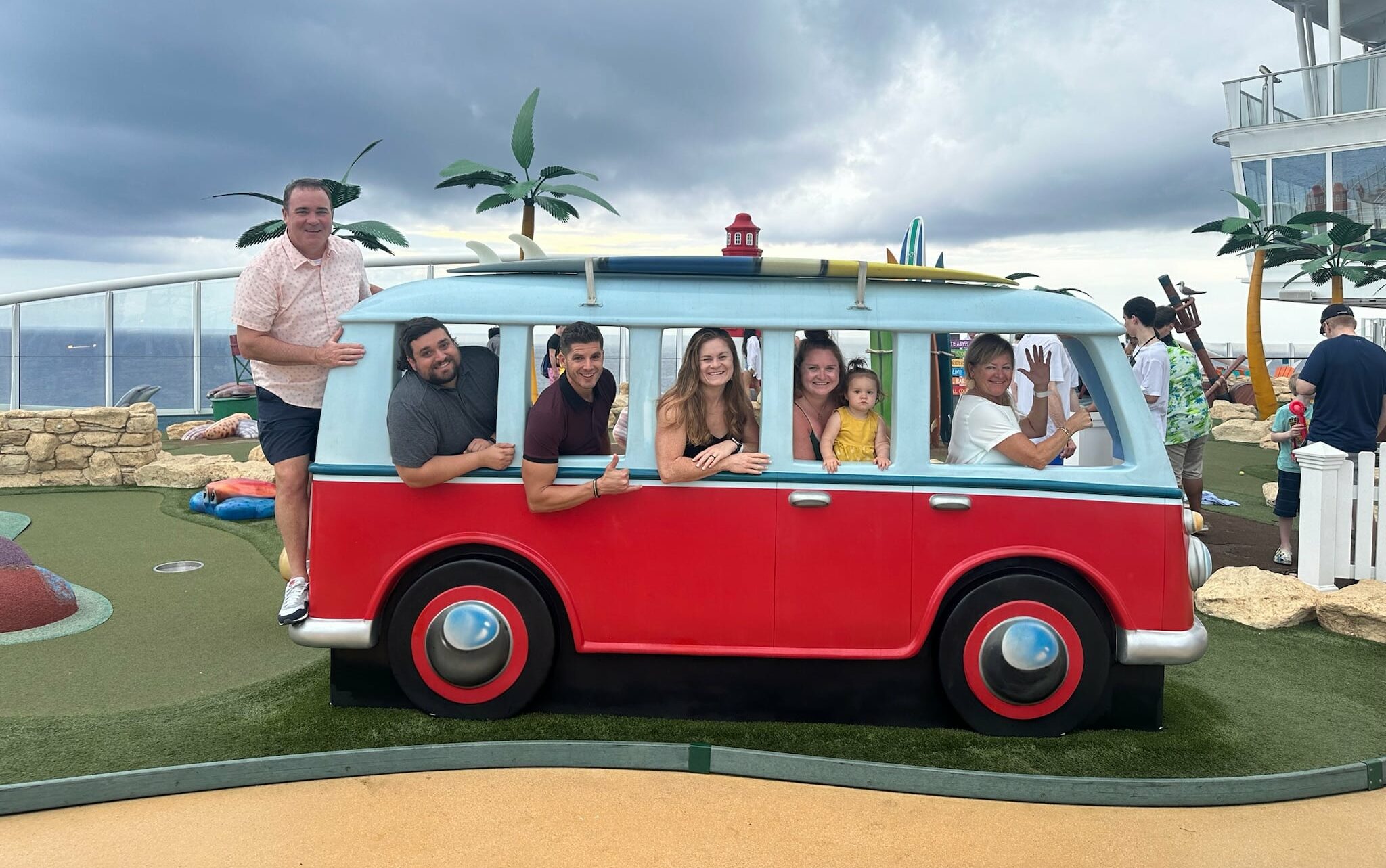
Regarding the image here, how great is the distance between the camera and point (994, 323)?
4.03 metres

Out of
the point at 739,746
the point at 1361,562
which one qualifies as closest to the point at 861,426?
the point at 739,746

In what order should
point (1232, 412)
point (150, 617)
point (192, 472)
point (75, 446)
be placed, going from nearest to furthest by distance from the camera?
point (150, 617), point (192, 472), point (75, 446), point (1232, 412)

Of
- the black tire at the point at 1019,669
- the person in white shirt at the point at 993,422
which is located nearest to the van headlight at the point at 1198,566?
the black tire at the point at 1019,669

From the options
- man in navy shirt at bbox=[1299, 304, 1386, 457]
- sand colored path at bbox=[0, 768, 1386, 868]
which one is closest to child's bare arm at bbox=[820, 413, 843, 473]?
sand colored path at bbox=[0, 768, 1386, 868]

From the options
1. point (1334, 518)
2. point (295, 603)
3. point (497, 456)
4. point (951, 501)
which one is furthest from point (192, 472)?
point (1334, 518)

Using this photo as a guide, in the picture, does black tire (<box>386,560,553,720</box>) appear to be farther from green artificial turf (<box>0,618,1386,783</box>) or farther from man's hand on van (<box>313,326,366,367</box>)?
man's hand on van (<box>313,326,366,367</box>)

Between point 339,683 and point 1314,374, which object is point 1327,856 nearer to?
point 339,683

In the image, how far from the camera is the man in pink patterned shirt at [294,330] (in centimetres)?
441

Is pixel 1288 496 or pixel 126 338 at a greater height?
pixel 126 338

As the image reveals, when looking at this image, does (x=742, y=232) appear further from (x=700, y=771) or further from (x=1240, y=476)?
(x=700, y=771)

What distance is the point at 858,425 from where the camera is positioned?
427 cm

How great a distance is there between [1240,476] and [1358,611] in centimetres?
873

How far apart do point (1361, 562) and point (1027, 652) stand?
4385 millimetres

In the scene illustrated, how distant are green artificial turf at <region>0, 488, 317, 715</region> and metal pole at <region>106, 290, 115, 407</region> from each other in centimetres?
1047
